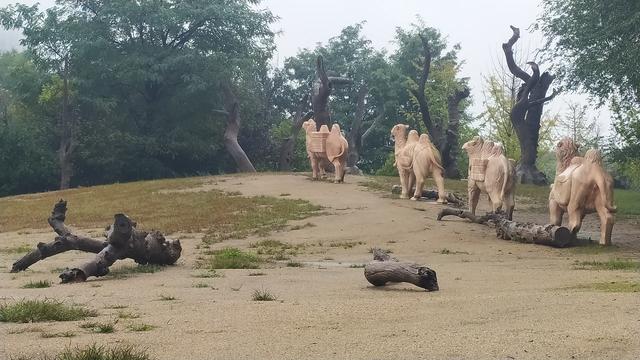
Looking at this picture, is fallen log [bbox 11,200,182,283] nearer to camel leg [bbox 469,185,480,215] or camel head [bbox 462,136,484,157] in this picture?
camel leg [bbox 469,185,480,215]

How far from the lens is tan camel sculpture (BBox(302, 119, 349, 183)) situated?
80.6 ft

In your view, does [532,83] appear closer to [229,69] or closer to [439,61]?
[229,69]

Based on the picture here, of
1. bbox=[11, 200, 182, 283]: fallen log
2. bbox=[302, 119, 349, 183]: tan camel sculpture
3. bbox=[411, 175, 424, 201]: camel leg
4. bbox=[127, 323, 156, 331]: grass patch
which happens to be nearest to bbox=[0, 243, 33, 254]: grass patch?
bbox=[11, 200, 182, 283]: fallen log

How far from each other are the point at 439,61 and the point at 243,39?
16948 millimetres

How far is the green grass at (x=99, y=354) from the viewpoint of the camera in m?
4.25

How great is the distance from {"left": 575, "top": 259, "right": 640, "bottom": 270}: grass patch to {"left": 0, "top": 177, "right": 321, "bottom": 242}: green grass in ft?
24.6

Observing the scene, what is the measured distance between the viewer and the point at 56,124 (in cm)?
3803

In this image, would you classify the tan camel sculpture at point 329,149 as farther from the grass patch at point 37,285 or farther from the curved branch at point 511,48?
the grass patch at point 37,285

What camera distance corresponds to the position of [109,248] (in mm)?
9555

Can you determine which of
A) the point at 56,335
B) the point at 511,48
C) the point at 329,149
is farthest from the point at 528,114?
the point at 56,335

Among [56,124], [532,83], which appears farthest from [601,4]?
[56,124]

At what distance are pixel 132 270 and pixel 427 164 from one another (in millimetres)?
12152

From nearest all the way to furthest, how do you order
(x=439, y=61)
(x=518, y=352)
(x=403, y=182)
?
(x=518, y=352) < (x=403, y=182) < (x=439, y=61)

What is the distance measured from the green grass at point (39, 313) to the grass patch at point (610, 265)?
6.88 meters
